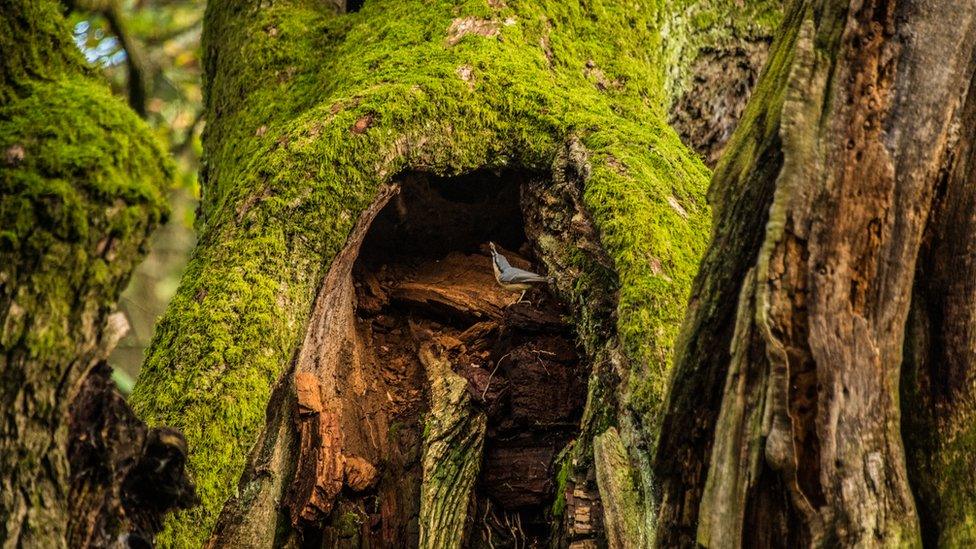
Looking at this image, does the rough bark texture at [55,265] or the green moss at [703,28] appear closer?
the rough bark texture at [55,265]

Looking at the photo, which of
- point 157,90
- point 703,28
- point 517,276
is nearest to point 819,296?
point 517,276

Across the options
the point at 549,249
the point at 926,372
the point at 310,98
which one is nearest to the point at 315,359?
the point at 549,249

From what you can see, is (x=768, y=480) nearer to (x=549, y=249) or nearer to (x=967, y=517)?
(x=967, y=517)

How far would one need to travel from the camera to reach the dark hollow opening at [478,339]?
128 inches

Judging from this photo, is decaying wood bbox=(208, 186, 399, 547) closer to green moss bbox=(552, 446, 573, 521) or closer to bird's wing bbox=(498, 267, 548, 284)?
bird's wing bbox=(498, 267, 548, 284)

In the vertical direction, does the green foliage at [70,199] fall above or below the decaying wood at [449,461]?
above

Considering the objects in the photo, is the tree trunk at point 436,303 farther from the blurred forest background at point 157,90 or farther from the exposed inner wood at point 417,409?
the blurred forest background at point 157,90

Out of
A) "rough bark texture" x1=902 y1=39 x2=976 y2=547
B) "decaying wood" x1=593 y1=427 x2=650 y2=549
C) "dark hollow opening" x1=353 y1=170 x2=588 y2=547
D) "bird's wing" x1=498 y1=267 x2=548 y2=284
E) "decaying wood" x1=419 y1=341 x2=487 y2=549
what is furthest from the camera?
"bird's wing" x1=498 y1=267 x2=548 y2=284

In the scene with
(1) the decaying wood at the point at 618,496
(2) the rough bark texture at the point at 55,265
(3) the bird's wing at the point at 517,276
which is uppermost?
(3) the bird's wing at the point at 517,276

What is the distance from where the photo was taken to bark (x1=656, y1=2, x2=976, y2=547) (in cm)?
193

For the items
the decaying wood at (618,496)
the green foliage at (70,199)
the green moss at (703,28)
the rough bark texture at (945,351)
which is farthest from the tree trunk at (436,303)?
the green foliage at (70,199)

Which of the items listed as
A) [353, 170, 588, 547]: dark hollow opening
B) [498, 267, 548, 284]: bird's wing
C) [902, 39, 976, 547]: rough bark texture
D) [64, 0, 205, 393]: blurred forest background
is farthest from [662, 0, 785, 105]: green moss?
[64, 0, 205, 393]: blurred forest background

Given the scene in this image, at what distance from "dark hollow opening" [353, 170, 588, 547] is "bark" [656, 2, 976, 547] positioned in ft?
3.65

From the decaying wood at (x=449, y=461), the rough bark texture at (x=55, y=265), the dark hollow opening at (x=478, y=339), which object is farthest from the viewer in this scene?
the dark hollow opening at (x=478, y=339)
